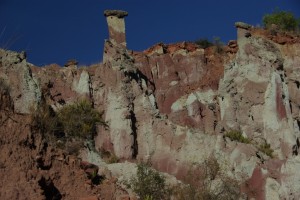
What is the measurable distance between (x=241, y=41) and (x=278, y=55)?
6.38 feet

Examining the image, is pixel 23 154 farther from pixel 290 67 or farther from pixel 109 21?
pixel 290 67

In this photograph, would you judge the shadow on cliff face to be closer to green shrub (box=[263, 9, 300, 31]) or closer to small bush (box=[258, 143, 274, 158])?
small bush (box=[258, 143, 274, 158])

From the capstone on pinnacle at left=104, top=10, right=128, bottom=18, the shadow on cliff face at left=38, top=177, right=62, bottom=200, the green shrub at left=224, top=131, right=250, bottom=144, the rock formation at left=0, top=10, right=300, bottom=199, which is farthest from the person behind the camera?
the capstone on pinnacle at left=104, top=10, right=128, bottom=18

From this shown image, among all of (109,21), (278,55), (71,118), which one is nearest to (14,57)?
(71,118)

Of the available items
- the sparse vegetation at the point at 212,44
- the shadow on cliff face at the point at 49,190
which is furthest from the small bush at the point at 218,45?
the shadow on cliff face at the point at 49,190

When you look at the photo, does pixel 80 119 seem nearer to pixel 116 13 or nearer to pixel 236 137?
pixel 236 137

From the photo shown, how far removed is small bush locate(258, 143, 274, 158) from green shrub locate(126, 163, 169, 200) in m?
5.63

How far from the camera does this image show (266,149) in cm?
2761

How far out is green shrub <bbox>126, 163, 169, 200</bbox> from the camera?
21.7 meters

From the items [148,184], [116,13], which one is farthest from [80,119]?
[116,13]

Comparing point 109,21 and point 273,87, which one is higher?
point 109,21

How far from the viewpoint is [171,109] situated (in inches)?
1212

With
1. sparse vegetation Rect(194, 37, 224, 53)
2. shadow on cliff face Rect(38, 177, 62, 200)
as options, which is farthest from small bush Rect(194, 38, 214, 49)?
shadow on cliff face Rect(38, 177, 62, 200)

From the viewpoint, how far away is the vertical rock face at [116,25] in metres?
31.0
